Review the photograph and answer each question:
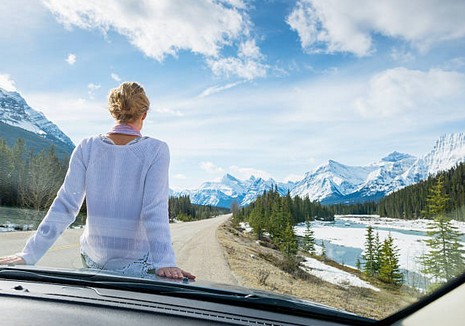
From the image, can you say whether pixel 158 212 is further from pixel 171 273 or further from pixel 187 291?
pixel 187 291

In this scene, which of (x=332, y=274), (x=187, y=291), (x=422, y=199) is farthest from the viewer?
(x=332, y=274)

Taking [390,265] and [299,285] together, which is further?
[299,285]

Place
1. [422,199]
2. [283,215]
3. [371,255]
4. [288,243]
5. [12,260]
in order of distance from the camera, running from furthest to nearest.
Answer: [283,215]
[288,243]
[371,255]
[12,260]
[422,199]

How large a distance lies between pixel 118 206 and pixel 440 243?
1588 millimetres

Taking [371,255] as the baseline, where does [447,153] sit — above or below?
above

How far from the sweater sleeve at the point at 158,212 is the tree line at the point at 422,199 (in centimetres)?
124

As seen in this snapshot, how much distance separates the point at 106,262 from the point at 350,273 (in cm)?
221

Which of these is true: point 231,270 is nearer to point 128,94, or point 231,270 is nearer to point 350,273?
point 350,273

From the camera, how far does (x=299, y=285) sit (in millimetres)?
4762

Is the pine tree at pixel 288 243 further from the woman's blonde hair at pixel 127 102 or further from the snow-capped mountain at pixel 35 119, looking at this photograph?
the woman's blonde hair at pixel 127 102

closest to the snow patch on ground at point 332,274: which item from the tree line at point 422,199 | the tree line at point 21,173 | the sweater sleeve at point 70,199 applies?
the tree line at point 422,199

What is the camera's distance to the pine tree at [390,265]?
7.55ft

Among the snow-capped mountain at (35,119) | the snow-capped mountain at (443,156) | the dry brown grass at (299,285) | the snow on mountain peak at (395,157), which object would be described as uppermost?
the snow-capped mountain at (35,119)

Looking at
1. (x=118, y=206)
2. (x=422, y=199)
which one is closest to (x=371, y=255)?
(x=422, y=199)
